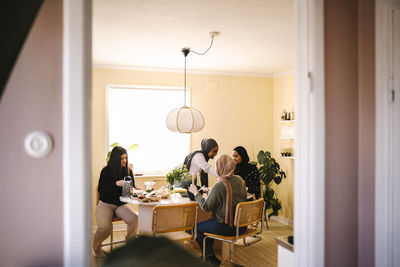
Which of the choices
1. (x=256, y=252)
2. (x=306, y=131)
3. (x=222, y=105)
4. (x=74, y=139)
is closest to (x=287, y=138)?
(x=222, y=105)

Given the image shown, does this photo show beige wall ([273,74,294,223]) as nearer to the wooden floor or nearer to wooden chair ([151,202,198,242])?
the wooden floor

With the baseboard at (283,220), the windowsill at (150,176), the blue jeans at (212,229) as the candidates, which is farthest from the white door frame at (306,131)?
the baseboard at (283,220)

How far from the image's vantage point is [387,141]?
1.48 meters

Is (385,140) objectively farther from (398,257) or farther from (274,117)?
(274,117)

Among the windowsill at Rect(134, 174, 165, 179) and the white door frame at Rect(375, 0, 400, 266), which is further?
the windowsill at Rect(134, 174, 165, 179)

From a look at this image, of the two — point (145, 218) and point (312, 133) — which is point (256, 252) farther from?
point (312, 133)

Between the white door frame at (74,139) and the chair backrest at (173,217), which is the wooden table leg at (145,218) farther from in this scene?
the white door frame at (74,139)

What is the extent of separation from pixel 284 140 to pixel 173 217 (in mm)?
3352

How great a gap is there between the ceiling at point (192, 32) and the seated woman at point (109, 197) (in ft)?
4.74

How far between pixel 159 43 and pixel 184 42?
33 centimetres

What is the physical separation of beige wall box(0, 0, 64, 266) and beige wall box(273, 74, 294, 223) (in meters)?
4.98

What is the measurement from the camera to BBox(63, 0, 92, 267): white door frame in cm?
111

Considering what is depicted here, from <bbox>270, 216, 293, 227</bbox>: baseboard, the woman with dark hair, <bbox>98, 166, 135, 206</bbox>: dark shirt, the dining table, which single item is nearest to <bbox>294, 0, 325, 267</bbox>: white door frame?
the dining table

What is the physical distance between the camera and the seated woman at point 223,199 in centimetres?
334
